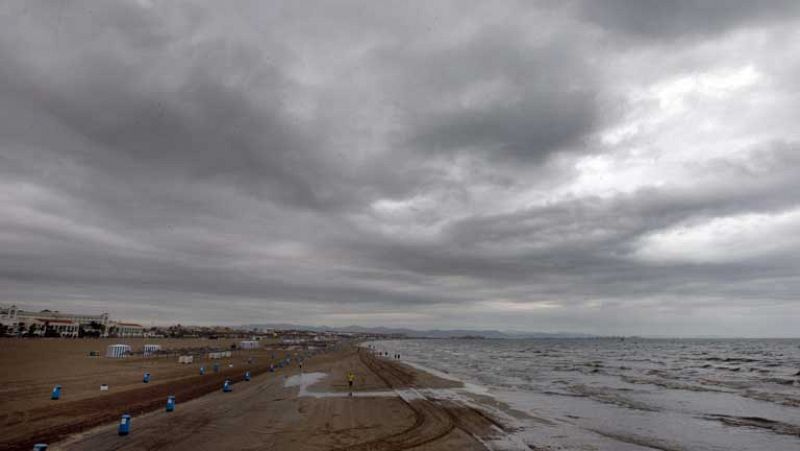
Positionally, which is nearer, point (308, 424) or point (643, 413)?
point (308, 424)

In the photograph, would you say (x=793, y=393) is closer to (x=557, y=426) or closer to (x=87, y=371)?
(x=557, y=426)

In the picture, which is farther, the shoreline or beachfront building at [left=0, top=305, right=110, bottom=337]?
beachfront building at [left=0, top=305, right=110, bottom=337]

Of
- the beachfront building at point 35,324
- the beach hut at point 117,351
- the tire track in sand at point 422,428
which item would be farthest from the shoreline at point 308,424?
the beachfront building at point 35,324

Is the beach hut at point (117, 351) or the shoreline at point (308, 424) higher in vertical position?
the shoreline at point (308, 424)

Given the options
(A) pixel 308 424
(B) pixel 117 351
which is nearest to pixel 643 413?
(A) pixel 308 424

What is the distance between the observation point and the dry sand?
720 inches

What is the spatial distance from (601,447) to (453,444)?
6.50m

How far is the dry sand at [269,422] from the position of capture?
720 inches

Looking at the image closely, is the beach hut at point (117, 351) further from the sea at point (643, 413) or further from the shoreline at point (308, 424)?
the sea at point (643, 413)

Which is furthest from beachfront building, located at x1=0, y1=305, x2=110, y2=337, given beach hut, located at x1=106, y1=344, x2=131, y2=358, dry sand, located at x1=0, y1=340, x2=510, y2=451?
dry sand, located at x1=0, y1=340, x2=510, y2=451

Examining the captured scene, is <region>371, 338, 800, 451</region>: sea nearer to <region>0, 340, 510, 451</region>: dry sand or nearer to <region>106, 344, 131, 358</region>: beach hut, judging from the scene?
<region>0, 340, 510, 451</region>: dry sand

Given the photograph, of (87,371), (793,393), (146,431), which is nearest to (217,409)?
(146,431)

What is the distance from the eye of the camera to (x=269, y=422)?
2252 cm

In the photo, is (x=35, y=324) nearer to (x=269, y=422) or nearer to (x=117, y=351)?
(x=117, y=351)
